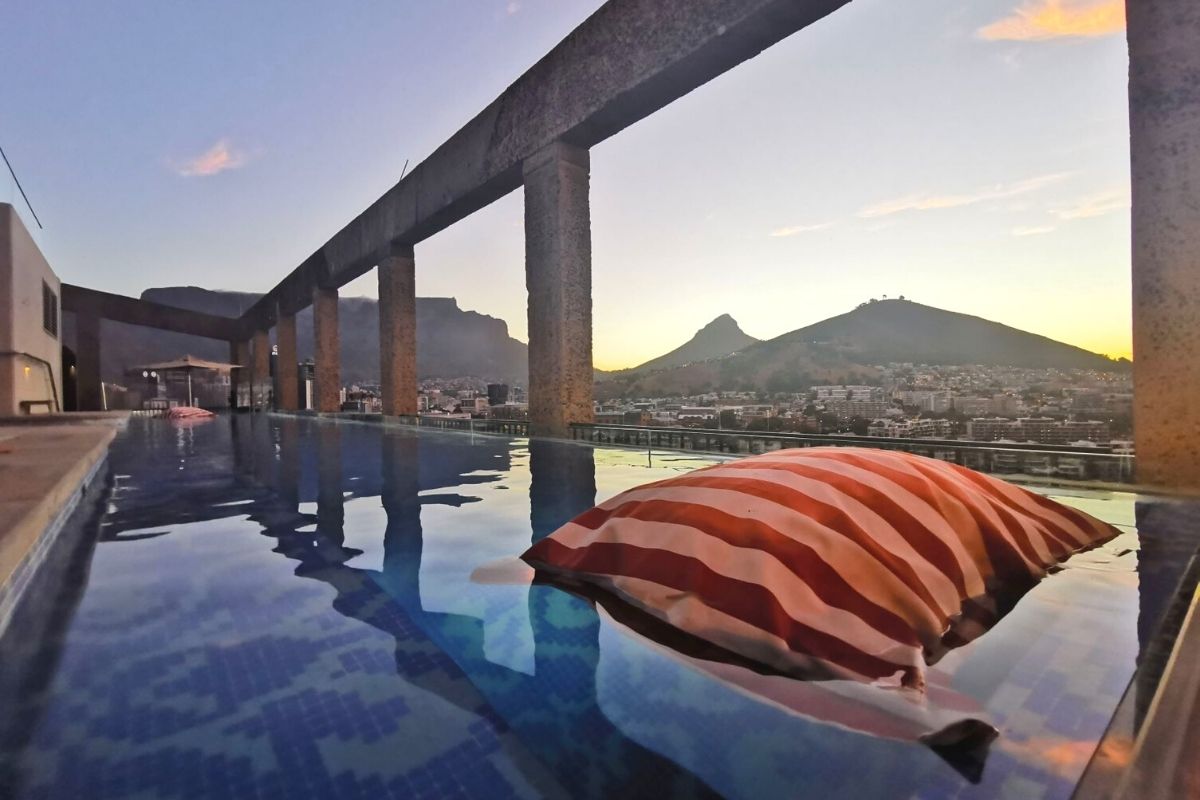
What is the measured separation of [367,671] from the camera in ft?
4.62

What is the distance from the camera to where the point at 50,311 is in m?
15.3

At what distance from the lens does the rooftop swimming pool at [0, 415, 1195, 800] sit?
99 cm

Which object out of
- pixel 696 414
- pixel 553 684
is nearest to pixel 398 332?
pixel 696 414

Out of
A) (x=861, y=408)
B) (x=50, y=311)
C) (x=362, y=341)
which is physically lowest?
(x=861, y=408)

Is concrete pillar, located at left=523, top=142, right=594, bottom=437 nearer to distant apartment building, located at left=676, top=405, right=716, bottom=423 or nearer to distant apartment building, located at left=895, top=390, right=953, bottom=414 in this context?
distant apartment building, located at left=676, top=405, right=716, bottom=423

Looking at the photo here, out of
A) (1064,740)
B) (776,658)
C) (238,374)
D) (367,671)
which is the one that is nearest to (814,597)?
(776,658)

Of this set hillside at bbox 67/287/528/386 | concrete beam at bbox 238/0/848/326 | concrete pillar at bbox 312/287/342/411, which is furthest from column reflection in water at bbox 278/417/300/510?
hillside at bbox 67/287/528/386

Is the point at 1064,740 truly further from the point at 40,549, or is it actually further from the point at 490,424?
the point at 490,424

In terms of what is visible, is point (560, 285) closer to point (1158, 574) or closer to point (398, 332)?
point (398, 332)

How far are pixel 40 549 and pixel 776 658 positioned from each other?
3372 mm

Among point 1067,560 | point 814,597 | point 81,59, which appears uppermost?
point 81,59

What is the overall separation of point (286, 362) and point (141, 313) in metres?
9.15

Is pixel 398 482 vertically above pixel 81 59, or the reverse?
pixel 81 59

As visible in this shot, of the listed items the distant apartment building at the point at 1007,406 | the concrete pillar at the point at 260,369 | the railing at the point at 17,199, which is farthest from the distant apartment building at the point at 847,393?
the concrete pillar at the point at 260,369
